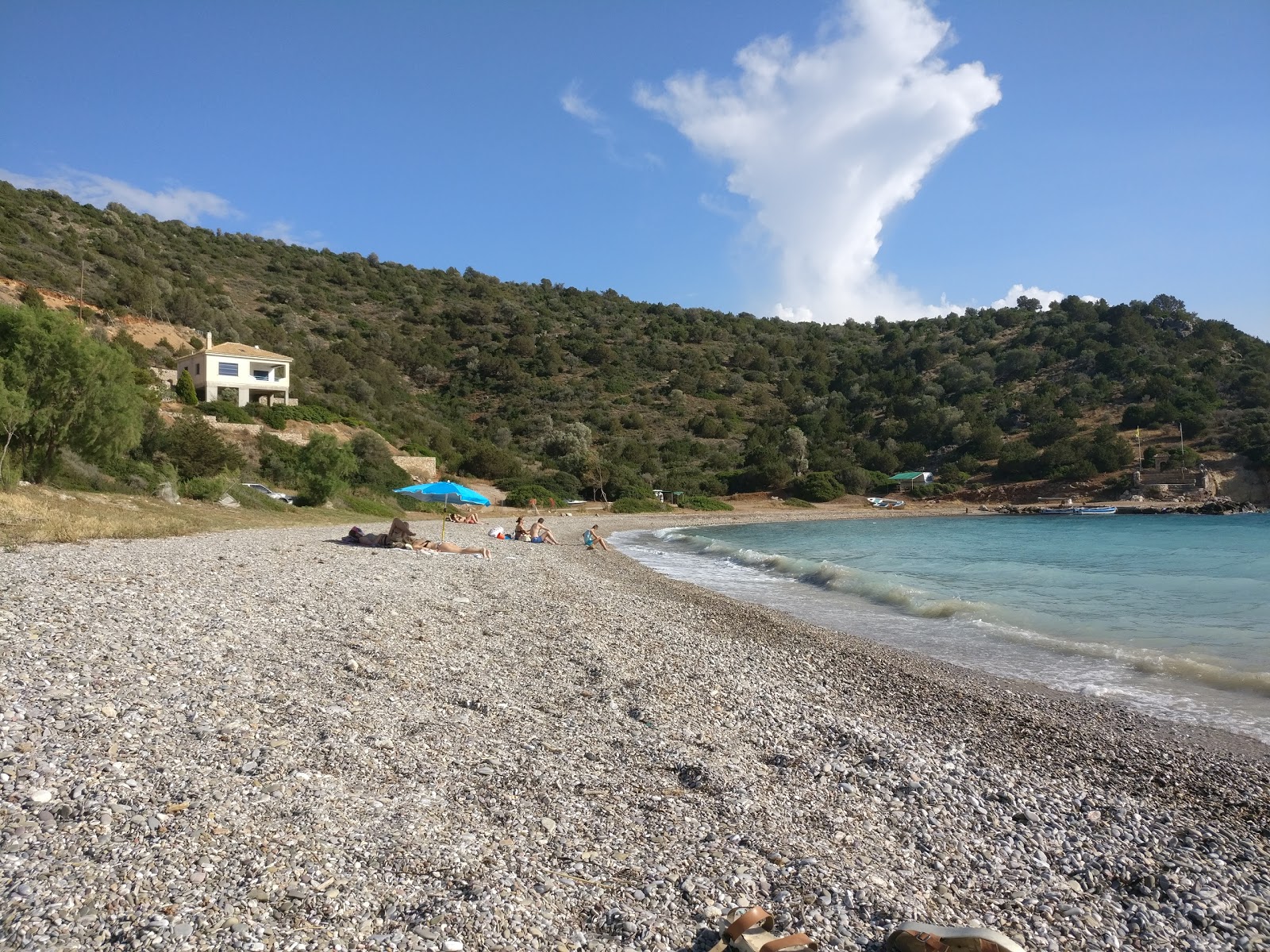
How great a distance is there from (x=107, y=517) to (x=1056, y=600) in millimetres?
20204

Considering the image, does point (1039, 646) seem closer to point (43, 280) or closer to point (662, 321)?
point (43, 280)

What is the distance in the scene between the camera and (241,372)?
45344 mm

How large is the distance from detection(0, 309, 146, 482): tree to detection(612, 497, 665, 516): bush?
31.7 m

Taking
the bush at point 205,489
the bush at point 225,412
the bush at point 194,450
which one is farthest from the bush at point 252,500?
the bush at point 225,412

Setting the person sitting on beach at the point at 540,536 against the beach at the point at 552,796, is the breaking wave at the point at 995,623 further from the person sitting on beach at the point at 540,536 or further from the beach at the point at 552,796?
the person sitting on beach at the point at 540,536

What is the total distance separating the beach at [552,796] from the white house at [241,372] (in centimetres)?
3937

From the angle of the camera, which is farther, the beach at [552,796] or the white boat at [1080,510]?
the white boat at [1080,510]

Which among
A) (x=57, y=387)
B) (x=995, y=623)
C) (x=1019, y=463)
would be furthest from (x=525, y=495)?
(x=1019, y=463)

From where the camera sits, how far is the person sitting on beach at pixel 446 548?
64.0 feet

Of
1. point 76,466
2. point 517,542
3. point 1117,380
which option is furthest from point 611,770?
point 1117,380

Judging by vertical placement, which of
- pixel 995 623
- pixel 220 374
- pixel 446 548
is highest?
pixel 220 374

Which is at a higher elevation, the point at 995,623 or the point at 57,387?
the point at 57,387

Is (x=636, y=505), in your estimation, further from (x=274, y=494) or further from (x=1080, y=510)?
(x=1080, y=510)

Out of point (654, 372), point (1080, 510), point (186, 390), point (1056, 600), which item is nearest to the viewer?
point (1056, 600)
